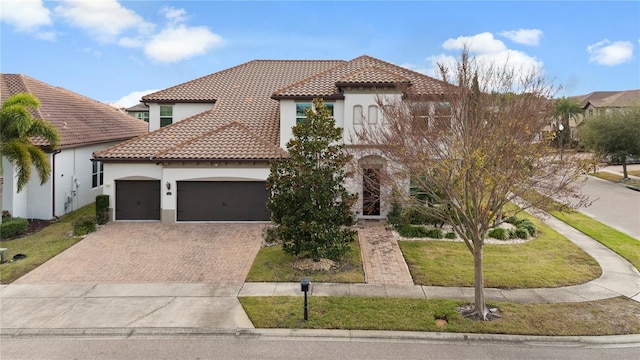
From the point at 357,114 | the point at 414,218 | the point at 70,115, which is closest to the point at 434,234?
the point at 414,218

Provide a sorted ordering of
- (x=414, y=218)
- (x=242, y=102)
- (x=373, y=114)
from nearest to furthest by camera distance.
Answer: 1. (x=414, y=218)
2. (x=373, y=114)
3. (x=242, y=102)

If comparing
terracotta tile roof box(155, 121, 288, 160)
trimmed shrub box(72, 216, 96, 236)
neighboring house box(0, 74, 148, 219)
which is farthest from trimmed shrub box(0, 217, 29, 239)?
terracotta tile roof box(155, 121, 288, 160)

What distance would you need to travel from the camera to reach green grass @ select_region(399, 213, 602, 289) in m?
12.7

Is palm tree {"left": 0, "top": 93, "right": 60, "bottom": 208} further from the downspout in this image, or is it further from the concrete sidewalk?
the concrete sidewalk

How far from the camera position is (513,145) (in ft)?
34.3

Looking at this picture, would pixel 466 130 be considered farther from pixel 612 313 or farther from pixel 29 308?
pixel 29 308

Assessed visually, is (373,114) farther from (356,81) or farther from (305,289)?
(305,289)

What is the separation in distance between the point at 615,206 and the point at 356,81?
19.4m

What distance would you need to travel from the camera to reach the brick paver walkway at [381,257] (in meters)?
13.0

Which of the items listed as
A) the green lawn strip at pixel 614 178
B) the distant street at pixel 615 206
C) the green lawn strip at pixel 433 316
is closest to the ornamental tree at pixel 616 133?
the green lawn strip at pixel 614 178

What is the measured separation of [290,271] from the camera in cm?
1356

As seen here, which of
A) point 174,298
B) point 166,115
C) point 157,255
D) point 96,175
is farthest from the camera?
point 166,115

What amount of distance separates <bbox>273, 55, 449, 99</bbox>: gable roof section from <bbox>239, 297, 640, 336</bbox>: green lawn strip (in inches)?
423

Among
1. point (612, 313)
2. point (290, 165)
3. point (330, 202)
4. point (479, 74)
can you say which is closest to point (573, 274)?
point (612, 313)
